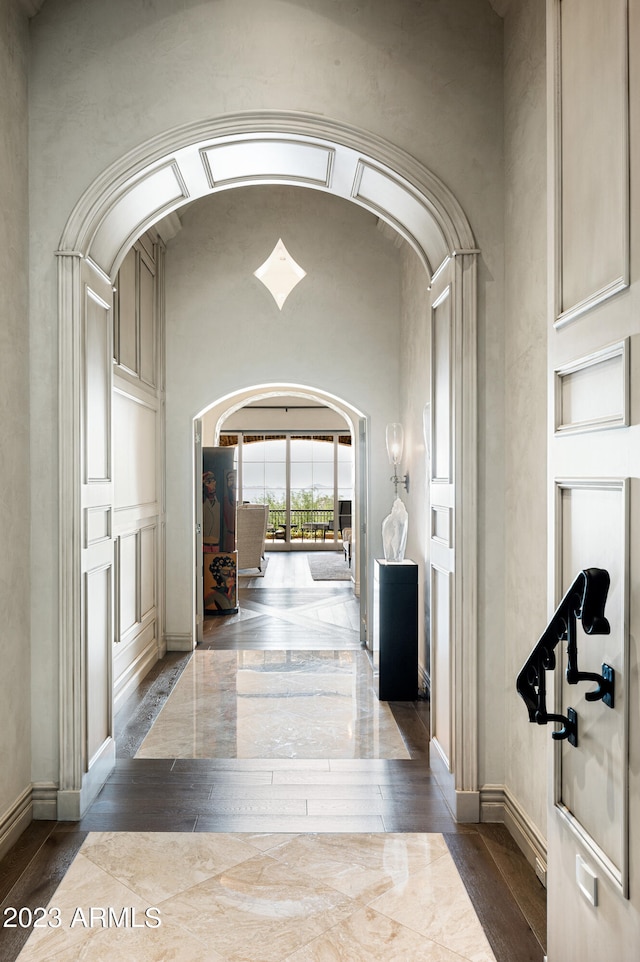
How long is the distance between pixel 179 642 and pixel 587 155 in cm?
520

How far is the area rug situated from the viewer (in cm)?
1052

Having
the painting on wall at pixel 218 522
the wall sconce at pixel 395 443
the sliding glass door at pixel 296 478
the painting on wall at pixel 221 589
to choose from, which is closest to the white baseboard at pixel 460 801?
the wall sconce at pixel 395 443

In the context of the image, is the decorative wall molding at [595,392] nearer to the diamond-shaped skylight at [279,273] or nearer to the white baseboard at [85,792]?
the white baseboard at [85,792]

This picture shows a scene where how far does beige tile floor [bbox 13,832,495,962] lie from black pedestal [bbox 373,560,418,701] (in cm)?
181

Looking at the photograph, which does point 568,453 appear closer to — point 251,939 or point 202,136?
point 251,939

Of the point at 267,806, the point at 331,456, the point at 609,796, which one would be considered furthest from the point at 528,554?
the point at 331,456

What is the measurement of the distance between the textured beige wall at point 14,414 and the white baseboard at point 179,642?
3.02 meters

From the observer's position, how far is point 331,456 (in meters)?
14.7

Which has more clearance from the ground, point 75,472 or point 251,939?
point 75,472

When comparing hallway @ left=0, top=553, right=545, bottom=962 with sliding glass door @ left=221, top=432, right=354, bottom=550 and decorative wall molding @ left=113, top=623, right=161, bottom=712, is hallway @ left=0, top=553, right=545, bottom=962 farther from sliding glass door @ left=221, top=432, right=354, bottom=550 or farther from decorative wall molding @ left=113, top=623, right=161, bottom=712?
sliding glass door @ left=221, top=432, right=354, bottom=550

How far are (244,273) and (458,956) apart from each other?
16.4ft

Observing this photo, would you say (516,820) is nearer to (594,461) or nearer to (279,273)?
(594,461)

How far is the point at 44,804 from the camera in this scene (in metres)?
2.90

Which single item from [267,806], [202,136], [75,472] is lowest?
[267,806]
